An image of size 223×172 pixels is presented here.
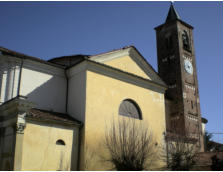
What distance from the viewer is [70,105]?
15.6 m

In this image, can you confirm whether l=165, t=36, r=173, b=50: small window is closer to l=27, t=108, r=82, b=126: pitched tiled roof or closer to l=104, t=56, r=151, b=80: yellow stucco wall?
l=104, t=56, r=151, b=80: yellow stucco wall

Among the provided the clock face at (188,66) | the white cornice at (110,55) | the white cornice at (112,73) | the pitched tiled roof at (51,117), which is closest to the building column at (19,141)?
the pitched tiled roof at (51,117)

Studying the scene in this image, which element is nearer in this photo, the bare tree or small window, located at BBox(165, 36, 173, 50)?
the bare tree

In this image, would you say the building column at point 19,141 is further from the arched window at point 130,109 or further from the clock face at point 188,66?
the clock face at point 188,66

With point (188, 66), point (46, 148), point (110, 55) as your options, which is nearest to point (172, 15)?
point (188, 66)

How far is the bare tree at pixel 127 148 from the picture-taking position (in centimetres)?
1240

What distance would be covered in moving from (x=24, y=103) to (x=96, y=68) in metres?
4.90

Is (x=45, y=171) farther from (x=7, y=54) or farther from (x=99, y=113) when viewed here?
(x=7, y=54)

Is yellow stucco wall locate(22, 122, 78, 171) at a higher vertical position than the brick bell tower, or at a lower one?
lower

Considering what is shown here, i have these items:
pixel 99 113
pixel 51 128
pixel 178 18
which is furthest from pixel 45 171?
pixel 178 18

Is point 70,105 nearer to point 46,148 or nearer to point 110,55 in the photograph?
point 46,148

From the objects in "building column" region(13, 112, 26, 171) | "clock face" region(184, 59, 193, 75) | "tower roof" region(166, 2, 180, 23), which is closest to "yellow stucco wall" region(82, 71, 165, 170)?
"building column" region(13, 112, 26, 171)

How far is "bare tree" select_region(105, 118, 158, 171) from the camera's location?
12398 mm

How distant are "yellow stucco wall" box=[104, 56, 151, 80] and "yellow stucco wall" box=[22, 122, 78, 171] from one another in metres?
5.11
